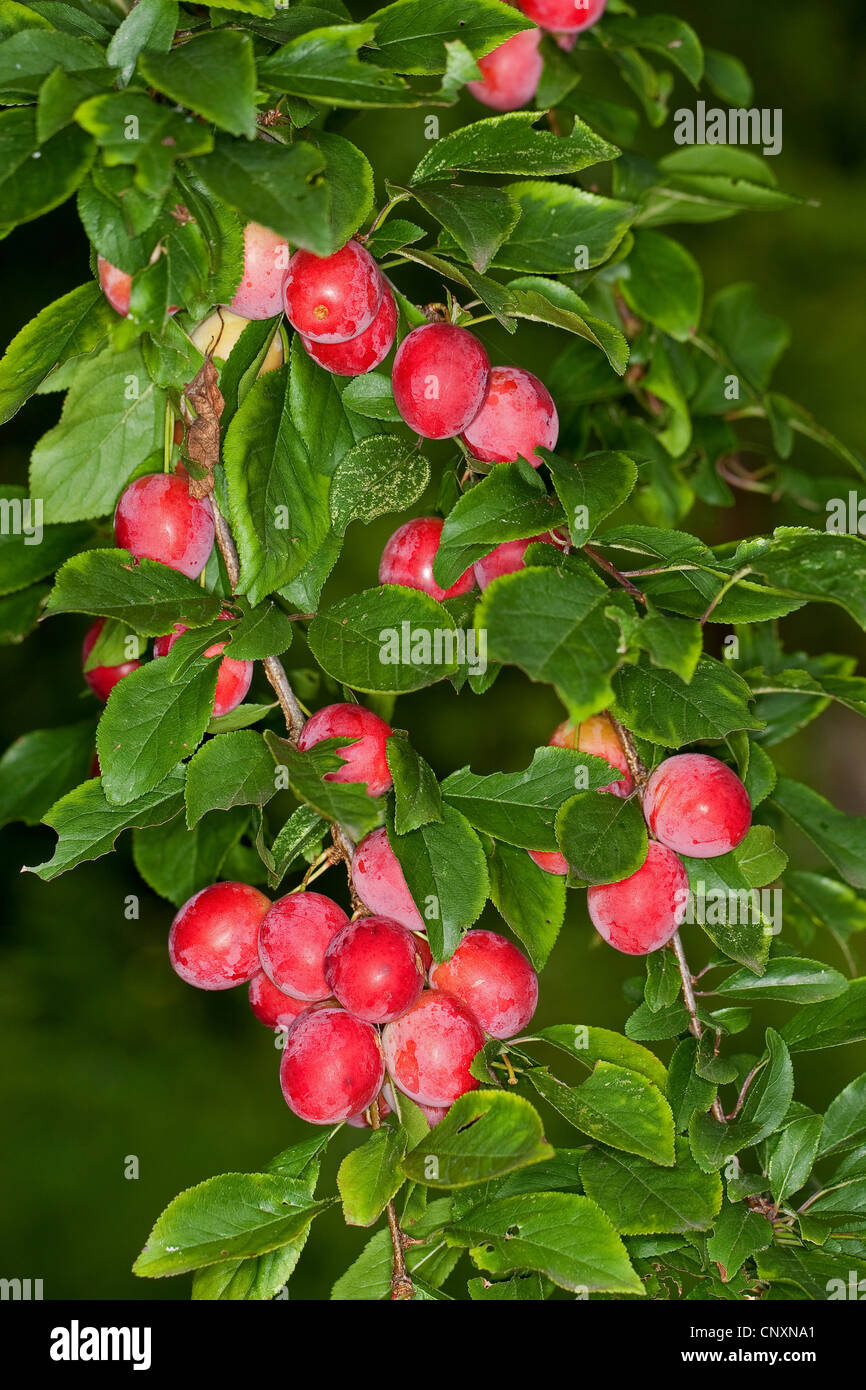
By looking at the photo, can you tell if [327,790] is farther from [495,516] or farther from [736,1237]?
[736,1237]

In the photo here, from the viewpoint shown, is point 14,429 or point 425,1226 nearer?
point 425,1226

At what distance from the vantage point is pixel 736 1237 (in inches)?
16.8

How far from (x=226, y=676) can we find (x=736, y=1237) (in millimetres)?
291

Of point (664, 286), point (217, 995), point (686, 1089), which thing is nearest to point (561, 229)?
point (664, 286)

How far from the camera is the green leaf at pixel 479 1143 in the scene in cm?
37

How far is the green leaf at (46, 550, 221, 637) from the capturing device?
1.33 feet

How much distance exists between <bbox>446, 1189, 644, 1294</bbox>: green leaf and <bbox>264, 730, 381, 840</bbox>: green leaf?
0.16m

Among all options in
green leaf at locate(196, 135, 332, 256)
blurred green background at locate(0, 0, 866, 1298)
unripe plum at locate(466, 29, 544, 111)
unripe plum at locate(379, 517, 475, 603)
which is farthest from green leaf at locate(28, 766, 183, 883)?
blurred green background at locate(0, 0, 866, 1298)

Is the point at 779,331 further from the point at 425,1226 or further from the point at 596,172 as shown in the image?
the point at 425,1226

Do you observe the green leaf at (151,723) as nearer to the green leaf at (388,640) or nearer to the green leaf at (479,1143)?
the green leaf at (388,640)

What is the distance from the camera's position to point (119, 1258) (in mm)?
1201

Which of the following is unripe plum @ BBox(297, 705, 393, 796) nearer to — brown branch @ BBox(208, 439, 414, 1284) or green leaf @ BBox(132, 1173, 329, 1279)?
brown branch @ BBox(208, 439, 414, 1284)
